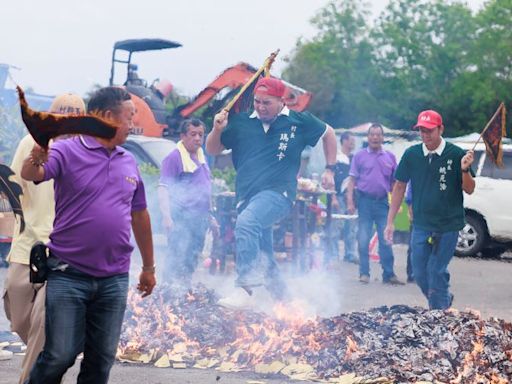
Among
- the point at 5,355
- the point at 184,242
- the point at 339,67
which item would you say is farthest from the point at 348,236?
the point at 339,67

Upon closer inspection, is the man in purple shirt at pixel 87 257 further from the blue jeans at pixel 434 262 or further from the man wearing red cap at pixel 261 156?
the blue jeans at pixel 434 262

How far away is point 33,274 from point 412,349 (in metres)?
3.15

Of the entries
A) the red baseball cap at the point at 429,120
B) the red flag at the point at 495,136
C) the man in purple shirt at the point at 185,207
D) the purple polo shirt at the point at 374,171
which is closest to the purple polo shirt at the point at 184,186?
the man in purple shirt at the point at 185,207

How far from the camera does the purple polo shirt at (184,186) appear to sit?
33.7ft

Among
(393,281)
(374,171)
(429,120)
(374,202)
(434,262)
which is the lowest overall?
(393,281)

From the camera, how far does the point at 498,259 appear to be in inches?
665

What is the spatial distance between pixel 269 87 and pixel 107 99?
12.7 ft

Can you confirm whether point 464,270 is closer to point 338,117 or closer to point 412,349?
point 412,349

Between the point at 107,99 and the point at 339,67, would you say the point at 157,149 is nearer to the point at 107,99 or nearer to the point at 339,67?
the point at 107,99

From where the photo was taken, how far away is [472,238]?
16656 millimetres

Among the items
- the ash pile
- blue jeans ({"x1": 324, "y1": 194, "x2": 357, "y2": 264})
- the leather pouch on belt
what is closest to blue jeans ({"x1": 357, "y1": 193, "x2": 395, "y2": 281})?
blue jeans ({"x1": 324, "y1": 194, "x2": 357, "y2": 264})

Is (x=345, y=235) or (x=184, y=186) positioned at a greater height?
(x=184, y=186)

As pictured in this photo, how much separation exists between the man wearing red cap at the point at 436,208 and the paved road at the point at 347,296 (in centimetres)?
127

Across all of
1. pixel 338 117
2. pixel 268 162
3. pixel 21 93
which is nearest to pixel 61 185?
pixel 21 93
